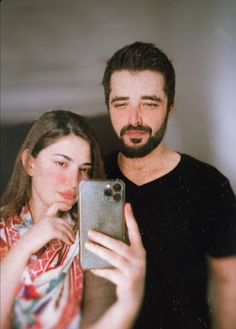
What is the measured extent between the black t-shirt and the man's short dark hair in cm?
13

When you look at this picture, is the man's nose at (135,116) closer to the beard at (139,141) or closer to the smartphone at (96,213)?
the beard at (139,141)

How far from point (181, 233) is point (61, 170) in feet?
0.81

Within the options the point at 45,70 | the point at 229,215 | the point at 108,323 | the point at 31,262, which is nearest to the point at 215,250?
the point at 229,215

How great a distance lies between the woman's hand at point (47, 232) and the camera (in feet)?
2.59

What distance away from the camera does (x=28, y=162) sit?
0.83m

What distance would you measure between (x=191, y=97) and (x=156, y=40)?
12 centimetres

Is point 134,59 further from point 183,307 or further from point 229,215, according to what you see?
point 183,307

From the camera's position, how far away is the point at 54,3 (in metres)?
0.85

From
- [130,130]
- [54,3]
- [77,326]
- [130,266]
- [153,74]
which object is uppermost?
[54,3]

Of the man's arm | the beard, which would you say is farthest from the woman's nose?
the man's arm

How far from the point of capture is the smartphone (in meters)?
0.80

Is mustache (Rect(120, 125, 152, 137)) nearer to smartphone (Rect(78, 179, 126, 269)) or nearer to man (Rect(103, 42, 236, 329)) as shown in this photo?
man (Rect(103, 42, 236, 329))

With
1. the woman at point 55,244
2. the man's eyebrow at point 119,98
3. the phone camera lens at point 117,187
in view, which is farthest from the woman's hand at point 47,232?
the man's eyebrow at point 119,98

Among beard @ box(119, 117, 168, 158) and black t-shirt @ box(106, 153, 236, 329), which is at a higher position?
beard @ box(119, 117, 168, 158)
